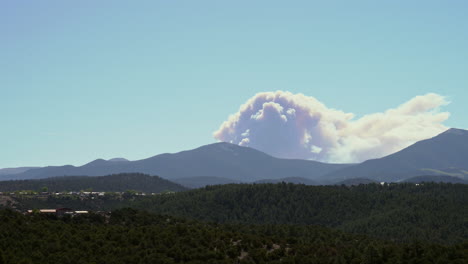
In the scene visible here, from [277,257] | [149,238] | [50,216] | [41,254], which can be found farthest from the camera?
[50,216]

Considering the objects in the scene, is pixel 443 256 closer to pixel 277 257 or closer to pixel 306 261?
pixel 306 261

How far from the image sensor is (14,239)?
9619cm

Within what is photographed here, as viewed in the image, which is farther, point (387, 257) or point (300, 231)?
point (300, 231)

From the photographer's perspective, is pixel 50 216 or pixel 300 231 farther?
pixel 300 231

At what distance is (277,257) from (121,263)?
102ft

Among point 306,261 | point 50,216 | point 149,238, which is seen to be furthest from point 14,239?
point 306,261

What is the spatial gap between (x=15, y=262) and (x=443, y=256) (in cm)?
7585

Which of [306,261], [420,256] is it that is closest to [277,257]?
[306,261]

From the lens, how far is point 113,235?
10506 cm

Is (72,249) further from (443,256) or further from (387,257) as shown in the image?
(443,256)

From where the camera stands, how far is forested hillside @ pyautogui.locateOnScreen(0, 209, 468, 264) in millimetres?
89062

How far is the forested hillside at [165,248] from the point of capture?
89062 mm

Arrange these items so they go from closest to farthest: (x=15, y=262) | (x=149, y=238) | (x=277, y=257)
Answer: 1. (x=15, y=262)
2. (x=277, y=257)
3. (x=149, y=238)

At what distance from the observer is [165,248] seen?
9756 centimetres
